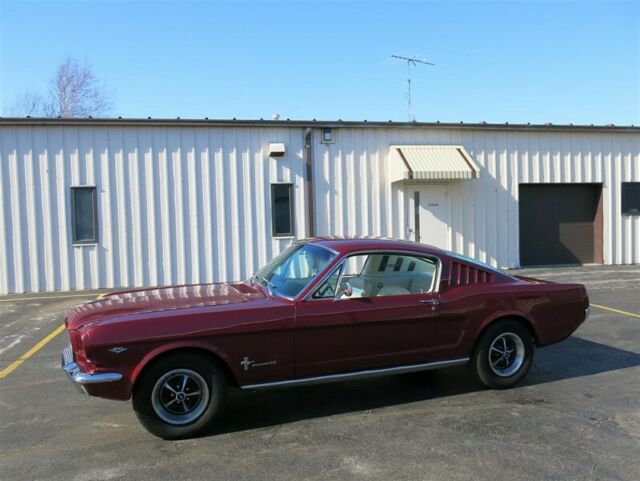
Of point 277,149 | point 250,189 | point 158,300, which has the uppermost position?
point 277,149

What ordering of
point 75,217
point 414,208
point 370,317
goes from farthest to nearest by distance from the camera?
point 414,208
point 75,217
point 370,317

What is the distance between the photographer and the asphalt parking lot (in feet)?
11.8

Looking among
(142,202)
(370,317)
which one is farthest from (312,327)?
(142,202)

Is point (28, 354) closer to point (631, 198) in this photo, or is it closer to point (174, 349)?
point (174, 349)

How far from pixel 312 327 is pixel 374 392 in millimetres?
1233

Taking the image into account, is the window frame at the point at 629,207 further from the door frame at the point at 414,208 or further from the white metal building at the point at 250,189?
the door frame at the point at 414,208

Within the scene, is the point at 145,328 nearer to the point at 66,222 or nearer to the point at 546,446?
the point at 546,446

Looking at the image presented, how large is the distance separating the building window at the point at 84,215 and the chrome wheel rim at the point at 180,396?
30.3ft

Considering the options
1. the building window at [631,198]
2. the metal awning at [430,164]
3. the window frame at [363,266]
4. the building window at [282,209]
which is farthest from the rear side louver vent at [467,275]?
the building window at [631,198]

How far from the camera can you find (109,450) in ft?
13.0

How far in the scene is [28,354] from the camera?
6.84 metres

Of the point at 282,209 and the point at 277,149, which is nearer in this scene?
the point at 277,149

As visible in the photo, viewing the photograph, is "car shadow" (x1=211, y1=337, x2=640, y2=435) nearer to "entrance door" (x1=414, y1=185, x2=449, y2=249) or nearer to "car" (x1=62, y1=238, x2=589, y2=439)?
"car" (x1=62, y1=238, x2=589, y2=439)

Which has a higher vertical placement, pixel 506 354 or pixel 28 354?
pixel 506 354
